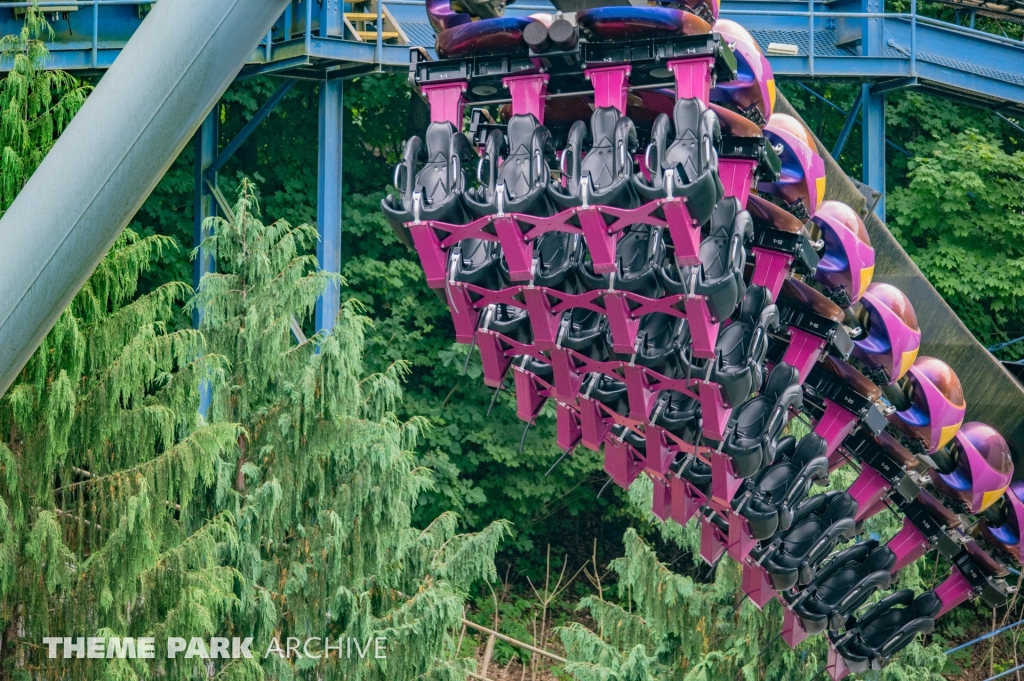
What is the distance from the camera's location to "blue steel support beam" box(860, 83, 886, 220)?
14656 mm

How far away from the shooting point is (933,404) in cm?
757

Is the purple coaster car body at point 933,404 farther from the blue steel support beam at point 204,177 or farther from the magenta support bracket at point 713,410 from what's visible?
the blue steel support beam at point 204,177

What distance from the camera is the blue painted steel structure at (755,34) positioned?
43.4 feet

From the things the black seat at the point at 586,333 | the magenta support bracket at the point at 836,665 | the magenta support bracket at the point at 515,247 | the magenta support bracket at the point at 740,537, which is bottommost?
the magenta support bracket at the point at 836,665

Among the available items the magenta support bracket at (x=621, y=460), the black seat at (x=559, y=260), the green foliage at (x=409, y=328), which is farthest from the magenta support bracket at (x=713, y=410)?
the green foliage at (x=409, y=328)

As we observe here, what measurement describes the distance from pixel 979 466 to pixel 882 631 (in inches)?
69.2

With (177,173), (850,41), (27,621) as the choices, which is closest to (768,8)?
(850,41)

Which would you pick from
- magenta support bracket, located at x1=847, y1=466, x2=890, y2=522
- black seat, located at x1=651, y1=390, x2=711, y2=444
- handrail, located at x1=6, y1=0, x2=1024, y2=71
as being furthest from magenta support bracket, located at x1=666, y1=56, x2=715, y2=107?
handrail, located at x1=6, y1=0, x2=1024, y2=71

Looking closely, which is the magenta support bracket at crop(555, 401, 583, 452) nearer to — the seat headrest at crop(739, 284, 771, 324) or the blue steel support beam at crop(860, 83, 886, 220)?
the seat headrest at crop(739, 284, 771, 324)

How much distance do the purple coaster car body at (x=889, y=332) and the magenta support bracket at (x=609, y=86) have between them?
92.0 inches

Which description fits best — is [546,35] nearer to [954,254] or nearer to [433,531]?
[433,531]

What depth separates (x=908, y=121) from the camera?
1970cm

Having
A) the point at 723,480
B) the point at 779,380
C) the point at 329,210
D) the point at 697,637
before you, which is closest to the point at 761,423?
the point at 779,380

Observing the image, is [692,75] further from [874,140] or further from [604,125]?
[874,140]
